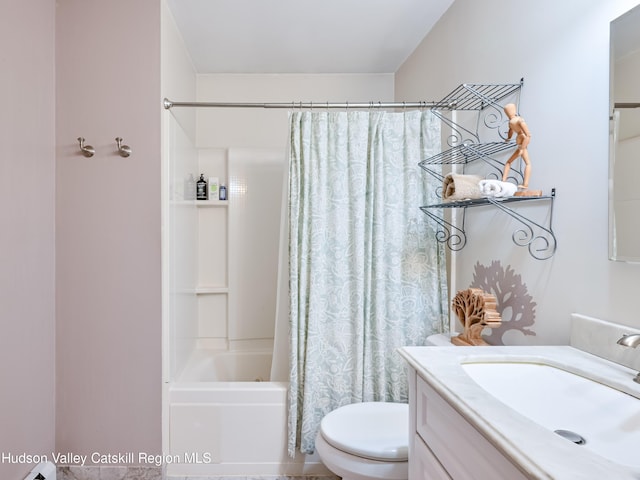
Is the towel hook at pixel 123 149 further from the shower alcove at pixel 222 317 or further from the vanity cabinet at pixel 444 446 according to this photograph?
the vanity cabinet at pixel 444 446

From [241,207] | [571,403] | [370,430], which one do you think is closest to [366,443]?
[370,430]

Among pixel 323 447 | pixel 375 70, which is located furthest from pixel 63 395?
pixel 375 70

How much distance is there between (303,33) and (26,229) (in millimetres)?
1804

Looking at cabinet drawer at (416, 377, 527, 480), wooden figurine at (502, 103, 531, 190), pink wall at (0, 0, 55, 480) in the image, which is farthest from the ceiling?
cabinet drawer at (416, 377, 527, 480)

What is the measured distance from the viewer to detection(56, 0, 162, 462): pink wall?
170 centimetres

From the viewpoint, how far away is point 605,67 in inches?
38.9

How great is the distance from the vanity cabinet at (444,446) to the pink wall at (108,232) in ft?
4.26

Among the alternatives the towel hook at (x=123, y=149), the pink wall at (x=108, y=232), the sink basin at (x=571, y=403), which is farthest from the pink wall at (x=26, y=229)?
the sink basin at (x=571, y=403)

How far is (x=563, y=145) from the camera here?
1151 millimetres

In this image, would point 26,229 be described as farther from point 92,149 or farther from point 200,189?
point 200,189

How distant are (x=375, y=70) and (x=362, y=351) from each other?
206 centimetres

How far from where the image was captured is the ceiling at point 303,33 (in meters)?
1.89

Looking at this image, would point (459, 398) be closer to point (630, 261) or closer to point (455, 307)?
point (630, 261)

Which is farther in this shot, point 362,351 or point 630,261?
point 362,351
